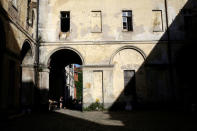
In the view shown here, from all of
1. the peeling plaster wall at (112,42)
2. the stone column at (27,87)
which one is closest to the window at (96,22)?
the peeling plaster wall at (112,42)

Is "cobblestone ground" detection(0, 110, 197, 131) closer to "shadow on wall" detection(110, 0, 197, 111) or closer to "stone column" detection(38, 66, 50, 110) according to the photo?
"stone column" detection(38, 66, 50, 110)

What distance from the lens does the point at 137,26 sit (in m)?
15.9

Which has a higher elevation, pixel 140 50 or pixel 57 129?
pixel 140 50

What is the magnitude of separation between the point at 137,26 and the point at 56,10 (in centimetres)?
644

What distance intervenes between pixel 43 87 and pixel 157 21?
1005 cm

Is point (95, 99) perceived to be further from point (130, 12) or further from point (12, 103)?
point (130, 12)

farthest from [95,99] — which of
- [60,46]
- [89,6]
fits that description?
[89,6]

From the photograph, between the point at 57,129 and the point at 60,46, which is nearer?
the point at 57,129

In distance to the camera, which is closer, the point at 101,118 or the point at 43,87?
the point at 101,118

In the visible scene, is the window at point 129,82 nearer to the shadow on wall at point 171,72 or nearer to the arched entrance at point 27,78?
the shadow on wall at point 171,72

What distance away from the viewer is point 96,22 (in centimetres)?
1594

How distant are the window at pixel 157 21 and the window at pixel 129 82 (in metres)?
3.87

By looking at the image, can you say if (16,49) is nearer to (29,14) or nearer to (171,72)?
(29,14)

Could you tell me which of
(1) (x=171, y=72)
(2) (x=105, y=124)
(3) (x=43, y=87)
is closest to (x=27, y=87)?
(3) (x=43, y=87)
